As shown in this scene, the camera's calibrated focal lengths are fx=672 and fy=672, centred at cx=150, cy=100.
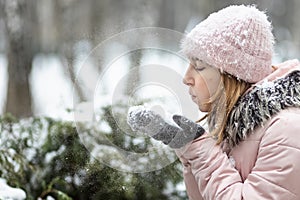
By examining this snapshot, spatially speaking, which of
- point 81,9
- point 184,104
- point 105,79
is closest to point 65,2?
point 81,9

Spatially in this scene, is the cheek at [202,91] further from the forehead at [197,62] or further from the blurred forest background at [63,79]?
the blurred forest background at [63,79]

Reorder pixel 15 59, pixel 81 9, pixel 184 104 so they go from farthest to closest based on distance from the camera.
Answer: pixel 81 9 → pixel 15 59 → pixel 184 104

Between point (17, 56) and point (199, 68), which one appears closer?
point (199, 68)

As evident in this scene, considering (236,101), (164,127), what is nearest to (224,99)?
(236,101)

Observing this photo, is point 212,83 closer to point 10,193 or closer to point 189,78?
point 189,78

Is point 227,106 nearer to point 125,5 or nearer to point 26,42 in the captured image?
point 26,42

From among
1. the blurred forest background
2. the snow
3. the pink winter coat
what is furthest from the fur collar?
the snow

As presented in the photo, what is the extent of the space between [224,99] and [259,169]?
0.57 ft

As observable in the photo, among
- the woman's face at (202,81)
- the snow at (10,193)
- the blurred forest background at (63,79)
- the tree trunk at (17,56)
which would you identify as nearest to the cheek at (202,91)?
the woman's face at (202,81)

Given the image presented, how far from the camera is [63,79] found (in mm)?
4184

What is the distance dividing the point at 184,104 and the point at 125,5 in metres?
3.72

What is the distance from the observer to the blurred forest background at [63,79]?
2427mm

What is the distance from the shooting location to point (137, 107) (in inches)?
53.3

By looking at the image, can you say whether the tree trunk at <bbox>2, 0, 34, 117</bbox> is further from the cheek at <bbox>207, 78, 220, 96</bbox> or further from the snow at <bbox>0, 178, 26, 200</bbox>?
the cheek at <bbox>207, 78, 220, 96</bbox>
